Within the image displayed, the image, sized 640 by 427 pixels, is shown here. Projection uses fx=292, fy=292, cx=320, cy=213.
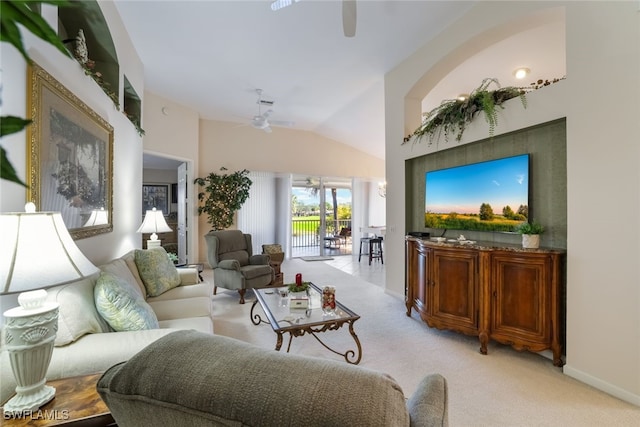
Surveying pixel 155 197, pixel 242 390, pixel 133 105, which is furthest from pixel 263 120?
pixel 242 390

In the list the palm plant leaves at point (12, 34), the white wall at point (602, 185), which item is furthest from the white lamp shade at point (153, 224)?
the white wall at point (602, 185)

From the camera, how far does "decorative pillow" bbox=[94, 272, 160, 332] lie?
1627mm

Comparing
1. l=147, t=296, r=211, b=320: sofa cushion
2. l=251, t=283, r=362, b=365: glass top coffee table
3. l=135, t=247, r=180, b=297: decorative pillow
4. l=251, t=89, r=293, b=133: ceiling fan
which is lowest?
l=251, t=283, r=362, b=365: glass top coffee table

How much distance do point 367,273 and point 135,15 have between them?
17.0ft

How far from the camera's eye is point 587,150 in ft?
6.89

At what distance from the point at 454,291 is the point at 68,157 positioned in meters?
3.24

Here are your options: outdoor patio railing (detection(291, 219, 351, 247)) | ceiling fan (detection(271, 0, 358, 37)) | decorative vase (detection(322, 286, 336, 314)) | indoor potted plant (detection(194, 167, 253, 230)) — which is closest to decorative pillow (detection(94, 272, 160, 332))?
decorative vase (detection(322, 286, 336, 314))

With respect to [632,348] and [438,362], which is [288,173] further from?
[632,348]

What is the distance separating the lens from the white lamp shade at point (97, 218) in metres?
2.28

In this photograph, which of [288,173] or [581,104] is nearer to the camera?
[581,104]

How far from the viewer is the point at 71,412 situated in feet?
3.47

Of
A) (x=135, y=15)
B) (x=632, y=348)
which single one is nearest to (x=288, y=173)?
(x=135, y=15)

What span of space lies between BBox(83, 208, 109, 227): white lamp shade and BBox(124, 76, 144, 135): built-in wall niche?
1.45 m

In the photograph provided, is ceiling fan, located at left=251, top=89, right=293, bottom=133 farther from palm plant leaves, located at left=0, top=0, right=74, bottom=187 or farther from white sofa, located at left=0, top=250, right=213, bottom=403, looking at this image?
palm plant leaves, located at left=0, top=0, right=74, bottom=187
